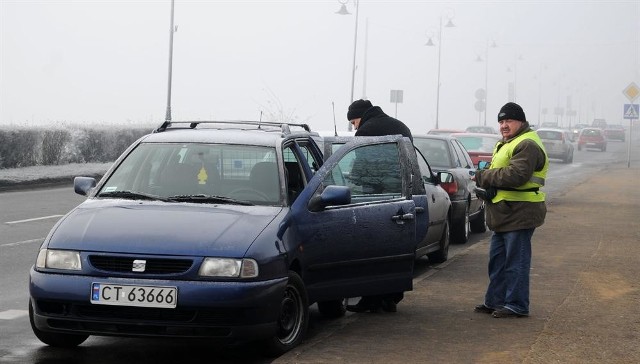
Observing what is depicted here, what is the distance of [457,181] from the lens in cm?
1653

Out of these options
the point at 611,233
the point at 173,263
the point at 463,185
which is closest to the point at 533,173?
the point at 173,263

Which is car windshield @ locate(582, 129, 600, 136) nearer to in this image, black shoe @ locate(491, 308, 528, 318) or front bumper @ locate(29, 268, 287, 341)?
black shoe @ locate(491, 308, 528, 318)

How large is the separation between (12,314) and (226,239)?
285cm

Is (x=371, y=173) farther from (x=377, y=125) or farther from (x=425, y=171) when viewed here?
(x=425, y=171)

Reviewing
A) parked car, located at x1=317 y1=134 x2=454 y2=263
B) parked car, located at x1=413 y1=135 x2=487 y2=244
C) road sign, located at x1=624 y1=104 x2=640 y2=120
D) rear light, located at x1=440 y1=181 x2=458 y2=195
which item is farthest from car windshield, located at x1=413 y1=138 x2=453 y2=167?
road sign, located at x1=624 y1=104 x2=640 y2=120

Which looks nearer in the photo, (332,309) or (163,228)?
(163,228)

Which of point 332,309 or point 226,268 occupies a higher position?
point 226,268

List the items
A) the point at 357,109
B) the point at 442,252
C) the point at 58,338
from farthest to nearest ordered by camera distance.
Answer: the point at 442,252
the point at 357,109
the point at 58,338

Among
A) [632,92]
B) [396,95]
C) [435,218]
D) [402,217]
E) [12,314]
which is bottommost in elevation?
[12,314]

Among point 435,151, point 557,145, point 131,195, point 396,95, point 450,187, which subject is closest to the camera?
point 131,195

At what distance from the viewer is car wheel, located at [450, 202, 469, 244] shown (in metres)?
16.9

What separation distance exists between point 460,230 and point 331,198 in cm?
864

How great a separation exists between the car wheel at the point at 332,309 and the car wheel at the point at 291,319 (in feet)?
5.02

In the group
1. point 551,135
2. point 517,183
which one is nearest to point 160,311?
point 517,183
